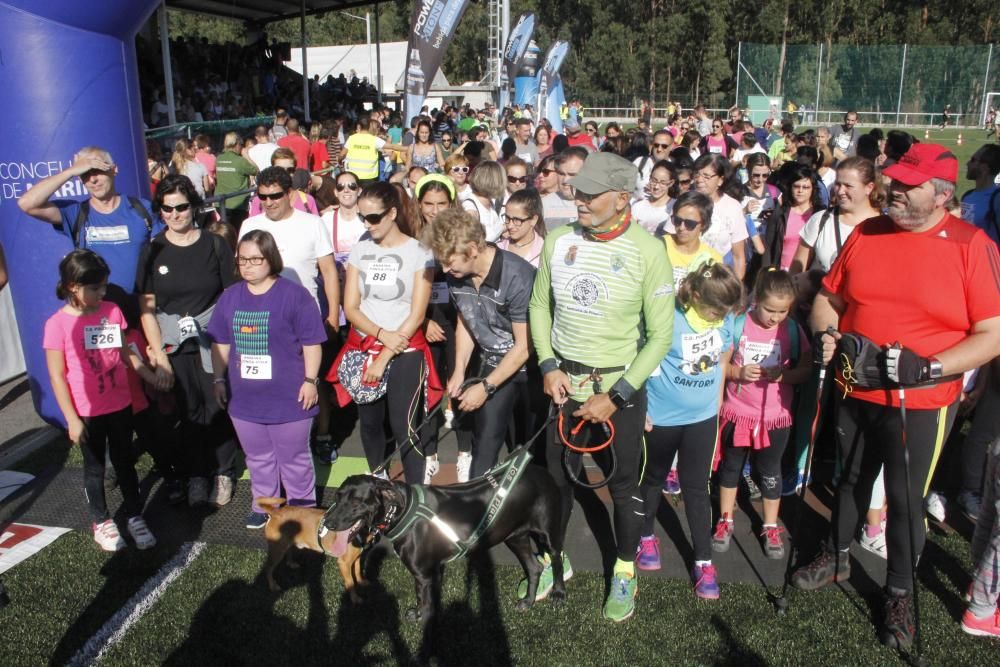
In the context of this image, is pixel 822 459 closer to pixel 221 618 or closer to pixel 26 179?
pixel 221 618

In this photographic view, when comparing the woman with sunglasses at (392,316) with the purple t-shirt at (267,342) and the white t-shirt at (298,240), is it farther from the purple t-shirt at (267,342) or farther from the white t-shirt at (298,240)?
the white t-shirt at (298,240)

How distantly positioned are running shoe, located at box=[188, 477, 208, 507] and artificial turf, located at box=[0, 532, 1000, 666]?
632 mm

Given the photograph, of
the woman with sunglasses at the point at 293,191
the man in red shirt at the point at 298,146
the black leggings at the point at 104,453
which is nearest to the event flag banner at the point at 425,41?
the man in red shirt at the point at 298,146

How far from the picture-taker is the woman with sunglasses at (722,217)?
18.6 ft

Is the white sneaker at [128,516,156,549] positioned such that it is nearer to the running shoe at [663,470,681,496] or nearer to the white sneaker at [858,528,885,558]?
the running shoe at [663,470,681,496]

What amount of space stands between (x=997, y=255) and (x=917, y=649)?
169 cm

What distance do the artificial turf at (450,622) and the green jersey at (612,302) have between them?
1143mm

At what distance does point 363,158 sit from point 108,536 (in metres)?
6.86

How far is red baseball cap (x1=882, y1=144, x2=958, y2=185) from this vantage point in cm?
307

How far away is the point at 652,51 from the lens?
5731 centimetres

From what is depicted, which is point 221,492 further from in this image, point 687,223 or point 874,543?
point 874,543

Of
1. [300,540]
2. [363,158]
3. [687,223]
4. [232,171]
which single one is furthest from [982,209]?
[232,171]

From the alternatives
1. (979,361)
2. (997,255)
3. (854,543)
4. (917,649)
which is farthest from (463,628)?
(997,255)

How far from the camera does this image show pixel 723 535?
421 cm
